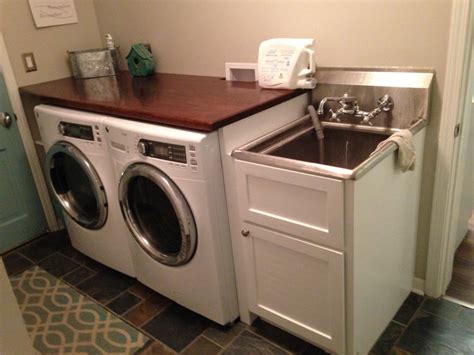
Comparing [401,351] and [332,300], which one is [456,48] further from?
[401,351]

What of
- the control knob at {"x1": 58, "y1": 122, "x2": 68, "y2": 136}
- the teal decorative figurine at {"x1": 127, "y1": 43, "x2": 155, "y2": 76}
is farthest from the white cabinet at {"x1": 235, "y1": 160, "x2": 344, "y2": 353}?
the teal decorative figurine at {"x1": 127, "y1": 43, "x2": 155, "y2": 76}

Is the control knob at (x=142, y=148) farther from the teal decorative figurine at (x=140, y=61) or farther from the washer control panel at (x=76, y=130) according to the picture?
the teal decorative figurine at (x=140, y=61)

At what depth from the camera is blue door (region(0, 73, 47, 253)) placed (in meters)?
2.58

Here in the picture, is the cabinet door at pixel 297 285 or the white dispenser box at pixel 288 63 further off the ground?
the white dispenser box at pixel 288 63

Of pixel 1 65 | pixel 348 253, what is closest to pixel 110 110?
pixel 1 65

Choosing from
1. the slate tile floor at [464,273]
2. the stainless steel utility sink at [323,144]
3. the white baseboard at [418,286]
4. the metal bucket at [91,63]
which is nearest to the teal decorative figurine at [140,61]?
the metal bucket at [91,63]

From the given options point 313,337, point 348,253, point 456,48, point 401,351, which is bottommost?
point 401,351

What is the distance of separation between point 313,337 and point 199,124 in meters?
0.94

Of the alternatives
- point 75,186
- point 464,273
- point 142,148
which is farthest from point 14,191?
point 464,273

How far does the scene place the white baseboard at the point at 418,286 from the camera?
1.98 m

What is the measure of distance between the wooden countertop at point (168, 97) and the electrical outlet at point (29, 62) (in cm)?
12

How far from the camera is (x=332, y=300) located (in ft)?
4.87

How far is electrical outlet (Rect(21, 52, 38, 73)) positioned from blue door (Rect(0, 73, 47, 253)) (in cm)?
19

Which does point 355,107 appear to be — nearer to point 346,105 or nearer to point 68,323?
point 346,105
